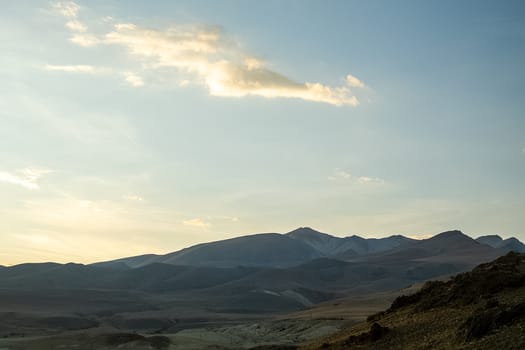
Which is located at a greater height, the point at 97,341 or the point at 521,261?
the point at 521,261

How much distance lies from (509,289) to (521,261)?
954 centimetres

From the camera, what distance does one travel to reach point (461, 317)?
2880 cm

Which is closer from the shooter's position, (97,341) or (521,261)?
(521,261)

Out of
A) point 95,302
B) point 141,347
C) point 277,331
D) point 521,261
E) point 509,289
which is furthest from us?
point 95,302

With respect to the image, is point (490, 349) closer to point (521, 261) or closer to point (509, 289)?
point (509, 289)

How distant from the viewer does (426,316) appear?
3191 cm

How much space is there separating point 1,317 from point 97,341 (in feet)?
198

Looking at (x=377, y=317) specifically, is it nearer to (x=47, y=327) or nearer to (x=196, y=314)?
(x=47, y=327)

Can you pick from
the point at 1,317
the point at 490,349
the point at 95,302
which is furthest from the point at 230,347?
the point at 95,302

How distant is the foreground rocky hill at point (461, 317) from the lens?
77.5 feet

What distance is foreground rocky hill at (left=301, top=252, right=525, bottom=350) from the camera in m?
23.6

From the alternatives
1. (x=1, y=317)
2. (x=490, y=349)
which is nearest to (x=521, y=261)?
(x=490, y=349)

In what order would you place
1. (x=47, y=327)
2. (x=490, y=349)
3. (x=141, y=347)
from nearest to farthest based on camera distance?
(x=490, y=349) → (x=141, y=347) → (x=47, y=327)

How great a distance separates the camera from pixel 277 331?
8181 cm
